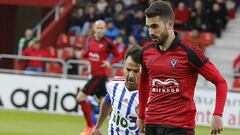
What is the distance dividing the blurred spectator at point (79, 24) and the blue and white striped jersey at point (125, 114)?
17478 millimetres

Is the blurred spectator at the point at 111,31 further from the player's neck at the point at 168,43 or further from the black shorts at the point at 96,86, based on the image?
the player's neck at the point at 168,43

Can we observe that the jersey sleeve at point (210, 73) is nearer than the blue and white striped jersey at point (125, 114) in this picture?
Yes

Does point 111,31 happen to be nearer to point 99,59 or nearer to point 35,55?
point 35,55

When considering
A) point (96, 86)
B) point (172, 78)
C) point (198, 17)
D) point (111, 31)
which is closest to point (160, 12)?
point (172, 78)

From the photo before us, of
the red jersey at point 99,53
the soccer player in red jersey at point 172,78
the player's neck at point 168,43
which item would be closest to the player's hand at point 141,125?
the soccer player in red jersey at point 172,78

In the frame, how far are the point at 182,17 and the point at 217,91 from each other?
18.3 meters

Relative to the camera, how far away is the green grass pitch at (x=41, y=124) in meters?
15.0

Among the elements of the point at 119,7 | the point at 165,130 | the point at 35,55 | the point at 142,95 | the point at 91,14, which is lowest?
the point at 165,130

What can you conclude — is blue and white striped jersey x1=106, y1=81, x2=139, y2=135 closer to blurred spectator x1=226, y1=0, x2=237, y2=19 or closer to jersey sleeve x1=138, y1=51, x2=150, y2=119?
jersey sleeve x1=138, y1=51, x2=150, y2=119

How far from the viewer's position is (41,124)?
655 inches

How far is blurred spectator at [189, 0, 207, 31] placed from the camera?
2469 cm

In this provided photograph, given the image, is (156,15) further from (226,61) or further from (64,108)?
(226,61)

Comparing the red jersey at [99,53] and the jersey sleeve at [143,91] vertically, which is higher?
the red jersey at [99,53]

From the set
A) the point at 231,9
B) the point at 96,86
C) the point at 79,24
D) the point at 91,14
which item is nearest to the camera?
the point at 96,86
